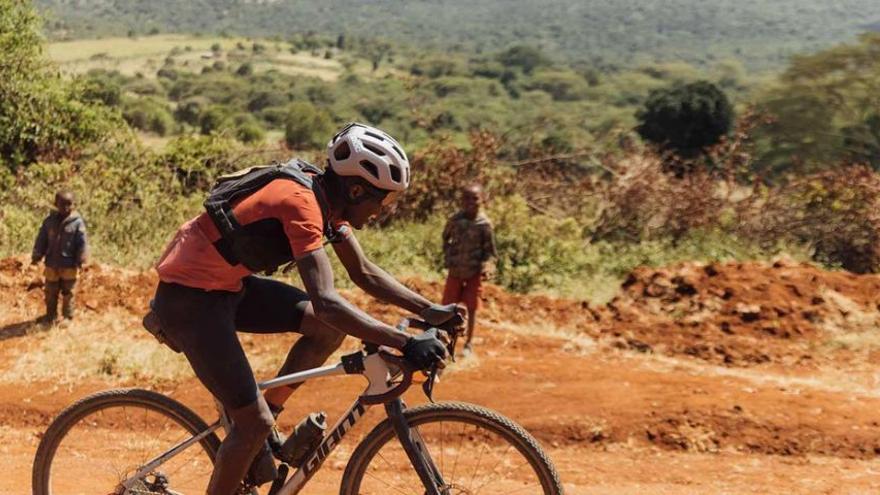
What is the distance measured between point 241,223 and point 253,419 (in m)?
0.79

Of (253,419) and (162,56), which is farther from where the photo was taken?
(162,56)

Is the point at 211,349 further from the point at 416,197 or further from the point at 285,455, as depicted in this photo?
the point at 416,197

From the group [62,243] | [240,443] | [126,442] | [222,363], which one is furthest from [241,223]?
[62,243]

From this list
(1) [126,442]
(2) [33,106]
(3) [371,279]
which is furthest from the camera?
(2) [33,106]

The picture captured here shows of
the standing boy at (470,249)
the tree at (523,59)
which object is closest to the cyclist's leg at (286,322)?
the standing boy at (470,249)

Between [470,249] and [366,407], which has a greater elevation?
[470,249]

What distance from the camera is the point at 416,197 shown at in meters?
15.7

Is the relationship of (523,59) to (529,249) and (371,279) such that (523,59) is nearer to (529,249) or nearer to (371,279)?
(529,249)

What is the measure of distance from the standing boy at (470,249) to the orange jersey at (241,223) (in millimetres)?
4632

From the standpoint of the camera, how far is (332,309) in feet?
10.6

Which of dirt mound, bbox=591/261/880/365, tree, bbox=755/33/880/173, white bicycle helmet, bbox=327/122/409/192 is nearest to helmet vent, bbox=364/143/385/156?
white bicycle helmet, bbox=327/122/409/192

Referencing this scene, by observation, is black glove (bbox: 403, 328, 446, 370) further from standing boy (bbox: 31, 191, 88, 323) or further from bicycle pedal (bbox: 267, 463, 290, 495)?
standing boy (bbox: 31, 191, 88, 323)

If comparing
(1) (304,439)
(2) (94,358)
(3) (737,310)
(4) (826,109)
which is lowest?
(3) (737,310)

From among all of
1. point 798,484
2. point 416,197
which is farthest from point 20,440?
point 416,197
